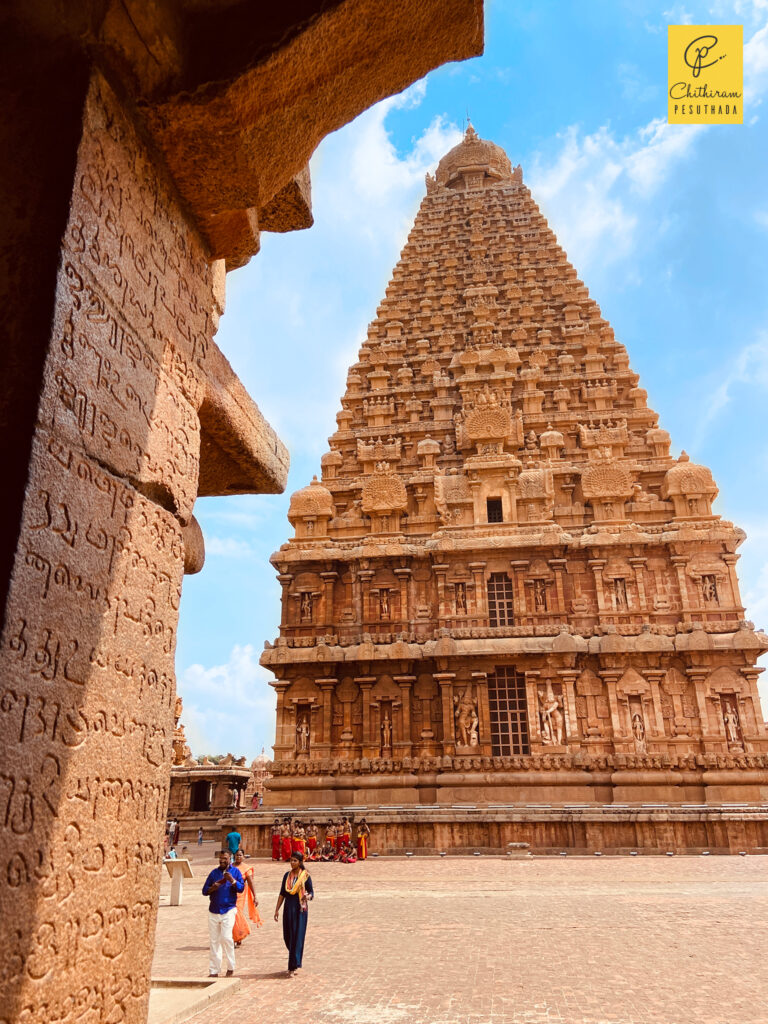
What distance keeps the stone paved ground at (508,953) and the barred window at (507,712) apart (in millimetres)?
7924

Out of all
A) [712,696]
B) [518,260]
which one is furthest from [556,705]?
[518,260]

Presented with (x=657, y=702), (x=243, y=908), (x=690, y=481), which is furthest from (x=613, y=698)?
(x=243, y=908)

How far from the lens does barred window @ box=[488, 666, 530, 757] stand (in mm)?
23109

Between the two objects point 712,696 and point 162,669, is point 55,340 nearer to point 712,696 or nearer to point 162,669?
point 162,669

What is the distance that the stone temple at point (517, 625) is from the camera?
21.5 metres

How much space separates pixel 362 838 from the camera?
20.3 metres

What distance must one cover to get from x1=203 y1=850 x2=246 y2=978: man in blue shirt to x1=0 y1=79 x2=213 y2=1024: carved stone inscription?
566cm

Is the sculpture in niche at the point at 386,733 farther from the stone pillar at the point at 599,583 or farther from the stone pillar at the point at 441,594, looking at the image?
the stone pillar at the point at 599,583

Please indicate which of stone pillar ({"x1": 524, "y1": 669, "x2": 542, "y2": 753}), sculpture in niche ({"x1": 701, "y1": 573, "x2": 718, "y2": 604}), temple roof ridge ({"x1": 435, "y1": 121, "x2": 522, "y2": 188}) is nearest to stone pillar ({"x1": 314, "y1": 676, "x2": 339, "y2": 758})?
stone pillar ({"x1": 524, "y1": 669, "x2": 542, "y2": 753})

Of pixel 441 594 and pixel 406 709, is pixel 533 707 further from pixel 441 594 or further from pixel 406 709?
pixel 441 594

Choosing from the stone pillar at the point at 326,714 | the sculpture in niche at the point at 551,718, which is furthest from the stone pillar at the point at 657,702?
the stone pillar at the point at 326,714

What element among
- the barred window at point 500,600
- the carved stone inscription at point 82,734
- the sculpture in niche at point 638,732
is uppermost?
the barred window at point 500,600

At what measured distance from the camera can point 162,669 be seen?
3.06 metres

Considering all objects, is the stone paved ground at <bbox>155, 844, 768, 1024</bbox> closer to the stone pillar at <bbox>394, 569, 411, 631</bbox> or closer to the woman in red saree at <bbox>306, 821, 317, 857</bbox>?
the woman in red saree at <bbox>306, 821, 317, 857</bbox>
